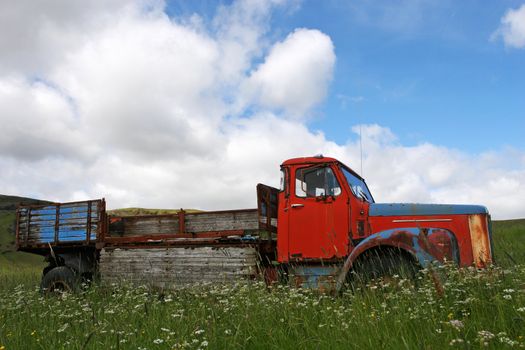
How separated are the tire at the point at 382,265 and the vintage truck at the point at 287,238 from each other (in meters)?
0.02

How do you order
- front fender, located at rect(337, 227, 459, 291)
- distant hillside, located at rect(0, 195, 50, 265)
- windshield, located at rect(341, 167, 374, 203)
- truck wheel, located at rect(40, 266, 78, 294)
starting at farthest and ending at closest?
distant hillside, located at rect(0, 195, 50, 265) → truck wheel, located at rect(40, 266, 78, 294) → windshield, located at rect(341, 167, 374, 203) → front fender, located at rect(337, 227, 459, 291)

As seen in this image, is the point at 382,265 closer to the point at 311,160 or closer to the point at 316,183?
the point at 316,183

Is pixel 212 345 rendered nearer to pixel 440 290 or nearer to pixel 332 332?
pixel 332 332

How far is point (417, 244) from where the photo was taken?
5.77 m

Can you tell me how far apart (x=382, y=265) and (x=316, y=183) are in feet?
6.14

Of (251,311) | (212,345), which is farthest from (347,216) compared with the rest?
(212,345)

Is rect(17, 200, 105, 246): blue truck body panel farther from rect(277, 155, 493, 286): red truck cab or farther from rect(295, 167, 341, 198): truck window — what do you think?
rect(295, 167, 341, 198): truck window

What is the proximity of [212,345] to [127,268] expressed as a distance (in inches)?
218

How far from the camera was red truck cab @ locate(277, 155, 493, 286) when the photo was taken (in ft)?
20.4

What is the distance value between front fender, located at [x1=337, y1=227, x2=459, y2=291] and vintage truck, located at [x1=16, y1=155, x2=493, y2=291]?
0.01 metres

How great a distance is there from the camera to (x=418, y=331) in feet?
11.3

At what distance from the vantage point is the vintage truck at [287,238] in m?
5.98

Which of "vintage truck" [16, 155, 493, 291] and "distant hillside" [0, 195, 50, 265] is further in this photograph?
"distant hillside" [0, 195, 50, 265]

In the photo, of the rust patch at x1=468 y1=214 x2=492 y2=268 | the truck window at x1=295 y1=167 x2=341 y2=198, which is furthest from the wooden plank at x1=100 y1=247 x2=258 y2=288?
the rust patch at x1=468 y1=214 x2=492 y2=268
